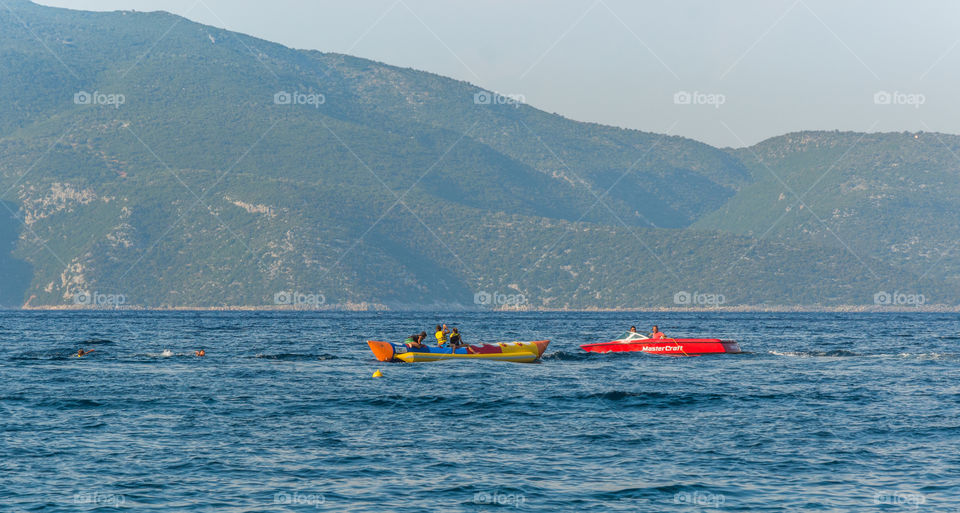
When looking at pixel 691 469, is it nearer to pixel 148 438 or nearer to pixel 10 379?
pixel 148 438

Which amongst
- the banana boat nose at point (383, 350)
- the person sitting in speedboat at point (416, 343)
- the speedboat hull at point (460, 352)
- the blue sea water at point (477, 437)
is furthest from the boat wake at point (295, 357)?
the person sitting in speedboat at point (416, 343)

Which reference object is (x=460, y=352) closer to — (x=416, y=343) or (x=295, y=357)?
(x=416, y=343)

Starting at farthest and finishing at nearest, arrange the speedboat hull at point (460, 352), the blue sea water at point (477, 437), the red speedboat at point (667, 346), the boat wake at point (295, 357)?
1. the red speedboat at point (667, 346)
2. the boat wake at point (295, 357)
3. the speedboat hull at point (460, 352)
4. the blue sea water at point (477, 437)

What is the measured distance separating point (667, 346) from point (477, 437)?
42.1 metres

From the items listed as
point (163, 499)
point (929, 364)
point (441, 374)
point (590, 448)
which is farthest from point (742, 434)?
point (929, 364)

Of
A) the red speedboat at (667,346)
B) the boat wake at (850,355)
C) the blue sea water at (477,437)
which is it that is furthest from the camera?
the red speedboat at (667,346)

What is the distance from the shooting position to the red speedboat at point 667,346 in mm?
77000

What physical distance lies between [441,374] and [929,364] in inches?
1304

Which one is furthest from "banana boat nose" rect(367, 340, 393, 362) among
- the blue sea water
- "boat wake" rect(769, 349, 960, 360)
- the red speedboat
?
"boat wake" rect(769, 349, 960, 360)

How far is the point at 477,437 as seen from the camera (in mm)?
37312

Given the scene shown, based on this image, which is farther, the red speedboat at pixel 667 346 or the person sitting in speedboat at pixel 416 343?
the red speedboat at pixel 667 346

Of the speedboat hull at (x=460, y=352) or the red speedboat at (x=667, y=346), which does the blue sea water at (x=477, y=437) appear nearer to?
the speedboat hull at (x=460, y=352)

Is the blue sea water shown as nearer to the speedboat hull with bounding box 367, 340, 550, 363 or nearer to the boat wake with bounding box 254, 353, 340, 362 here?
the speedboat hull with bounding box 367, 340, 550, 363

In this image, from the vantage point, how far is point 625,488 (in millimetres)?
29312
